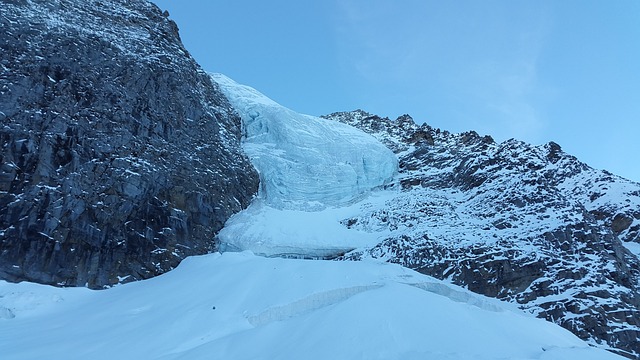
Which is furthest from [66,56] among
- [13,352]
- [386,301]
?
[386,301]

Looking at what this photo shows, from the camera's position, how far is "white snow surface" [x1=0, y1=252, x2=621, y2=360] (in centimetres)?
1116

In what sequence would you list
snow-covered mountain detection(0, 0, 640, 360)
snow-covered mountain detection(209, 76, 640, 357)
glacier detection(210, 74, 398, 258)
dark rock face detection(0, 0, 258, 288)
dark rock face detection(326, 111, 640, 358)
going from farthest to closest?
glacier detection(210, 74, 398, 258)
snow-covered mountain detection(209, 76, 640, 357)
dark rock face detection(326, 111, 640, 358)
dark rock face detection(0, 0, 258, 288)
snow-covered mountain detection(0, 0, 640, 360)

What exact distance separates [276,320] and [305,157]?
2217 centimetres

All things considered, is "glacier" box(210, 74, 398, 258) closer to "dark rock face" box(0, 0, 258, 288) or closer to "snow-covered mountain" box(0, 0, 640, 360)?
"snow-covered mountain" box(0, 0, 640, 360)

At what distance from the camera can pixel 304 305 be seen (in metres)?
14.8

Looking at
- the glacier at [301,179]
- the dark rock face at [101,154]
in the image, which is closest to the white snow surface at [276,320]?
the dark rock face at [101,154]

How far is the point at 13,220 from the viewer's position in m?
21.6

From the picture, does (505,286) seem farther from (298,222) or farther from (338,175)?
Answer: (338,175)

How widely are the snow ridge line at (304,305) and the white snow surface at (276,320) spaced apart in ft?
0.11

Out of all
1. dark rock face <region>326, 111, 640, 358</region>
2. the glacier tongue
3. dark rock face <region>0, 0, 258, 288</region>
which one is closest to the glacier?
the glacier tongue

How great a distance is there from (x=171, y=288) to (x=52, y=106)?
512 inches

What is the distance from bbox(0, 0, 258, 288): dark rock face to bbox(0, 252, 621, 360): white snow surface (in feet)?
10.4

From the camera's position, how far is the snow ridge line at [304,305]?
14.0 meters

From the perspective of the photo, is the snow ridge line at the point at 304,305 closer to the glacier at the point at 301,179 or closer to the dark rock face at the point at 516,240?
the dark rock face at the point at 516,240
